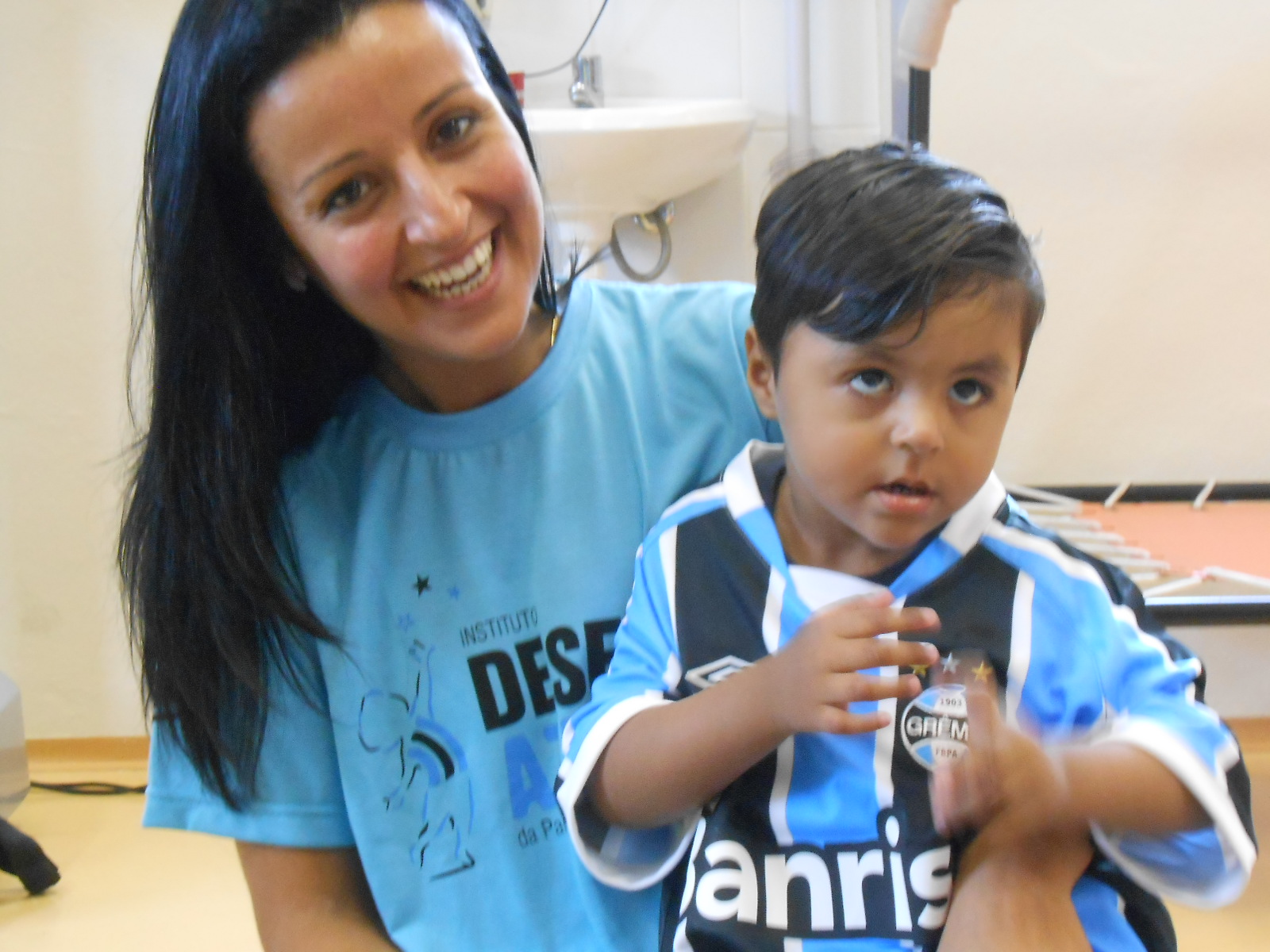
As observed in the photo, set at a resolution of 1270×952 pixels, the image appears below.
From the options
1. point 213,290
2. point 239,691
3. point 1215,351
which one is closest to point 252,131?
point 213,290

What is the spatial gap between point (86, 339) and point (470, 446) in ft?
5.00

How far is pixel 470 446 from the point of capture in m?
0.88

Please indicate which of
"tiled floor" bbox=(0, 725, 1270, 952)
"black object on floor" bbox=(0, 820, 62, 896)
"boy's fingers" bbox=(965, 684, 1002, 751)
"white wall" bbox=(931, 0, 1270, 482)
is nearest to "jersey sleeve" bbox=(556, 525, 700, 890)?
"boy's fingers" bbox=(965, 684, 1002, 751)

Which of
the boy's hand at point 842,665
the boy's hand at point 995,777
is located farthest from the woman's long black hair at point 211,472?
the boy's hand at point 995,777

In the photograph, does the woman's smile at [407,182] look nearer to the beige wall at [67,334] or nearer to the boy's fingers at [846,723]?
the boy's fingers at [846,723]

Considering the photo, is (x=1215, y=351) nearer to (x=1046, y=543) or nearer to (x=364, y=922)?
(x=1046, y=543)

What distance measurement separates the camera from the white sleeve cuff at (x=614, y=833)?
2.44ft

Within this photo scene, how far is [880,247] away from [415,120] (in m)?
0.32

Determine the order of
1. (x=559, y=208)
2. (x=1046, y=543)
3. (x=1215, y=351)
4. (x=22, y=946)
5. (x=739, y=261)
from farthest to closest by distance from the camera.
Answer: (x=739, y=261) < (x=1215, y=351) < (x=559, y=208) < (x=22, y=946) < (x=1046, y=543)

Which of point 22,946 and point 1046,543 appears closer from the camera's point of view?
point 1046,543

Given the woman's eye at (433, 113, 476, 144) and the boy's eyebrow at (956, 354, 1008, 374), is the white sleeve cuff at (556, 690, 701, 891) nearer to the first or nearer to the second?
the boy's eyebrow at (956, 354, 1008, 374)

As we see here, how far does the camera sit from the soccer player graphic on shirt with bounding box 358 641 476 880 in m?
0.84

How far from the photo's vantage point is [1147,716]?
0.67 metres

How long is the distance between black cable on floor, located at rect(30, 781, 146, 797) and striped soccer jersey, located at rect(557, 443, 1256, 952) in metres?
1.69
